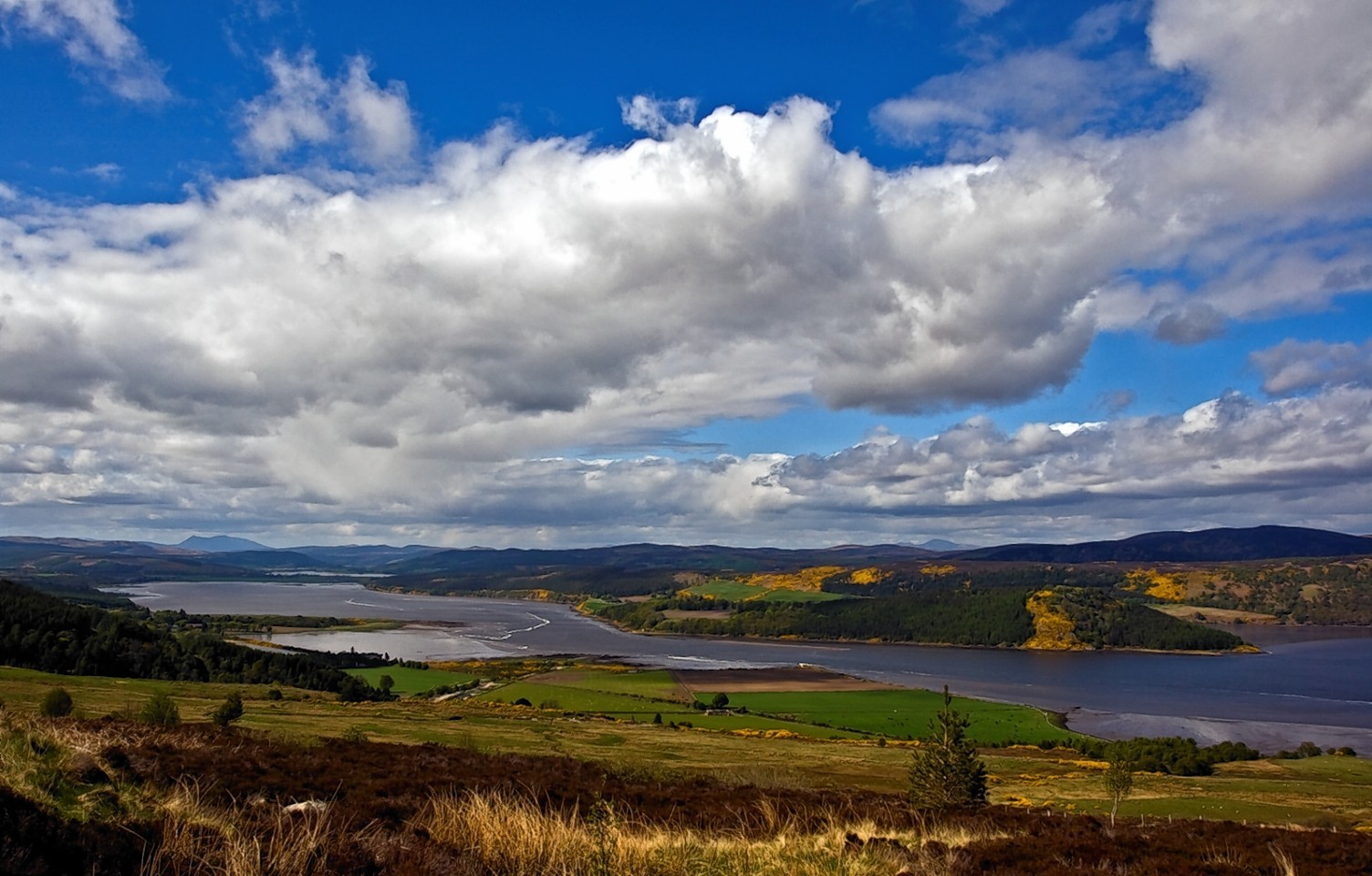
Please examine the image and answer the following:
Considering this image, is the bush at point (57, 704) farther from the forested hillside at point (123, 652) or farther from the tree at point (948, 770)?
the forested hillside at point (123, 652)

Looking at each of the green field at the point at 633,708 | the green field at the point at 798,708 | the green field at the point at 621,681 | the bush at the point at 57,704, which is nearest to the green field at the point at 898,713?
the green field at the point at 798,708

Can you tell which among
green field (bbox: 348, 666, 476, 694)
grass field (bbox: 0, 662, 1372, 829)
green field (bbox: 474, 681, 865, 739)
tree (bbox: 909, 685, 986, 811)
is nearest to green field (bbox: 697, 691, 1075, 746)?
green field (bbox: 474, 681, 865, 739)

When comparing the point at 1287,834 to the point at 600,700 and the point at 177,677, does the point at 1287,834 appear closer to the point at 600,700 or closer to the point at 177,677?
the point at 600,700

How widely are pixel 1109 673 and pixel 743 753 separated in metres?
113

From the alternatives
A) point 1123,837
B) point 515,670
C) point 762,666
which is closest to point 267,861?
point 1123,837

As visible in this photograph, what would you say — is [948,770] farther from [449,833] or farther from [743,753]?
[743,753]

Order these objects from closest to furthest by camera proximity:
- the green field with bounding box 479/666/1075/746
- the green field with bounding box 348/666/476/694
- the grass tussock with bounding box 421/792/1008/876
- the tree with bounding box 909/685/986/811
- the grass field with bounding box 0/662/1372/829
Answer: the grass tussock with bounding box 421/792/1008/876 → the tree with bounding box 909/685/986/811 → the grass field with bounding box 0/662/1372/829 → the green field with bounding box 479/666/1075/746 → the green field with bounding box 348/666/476/694

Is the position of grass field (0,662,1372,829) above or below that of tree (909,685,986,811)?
below

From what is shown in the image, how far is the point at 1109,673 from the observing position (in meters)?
145

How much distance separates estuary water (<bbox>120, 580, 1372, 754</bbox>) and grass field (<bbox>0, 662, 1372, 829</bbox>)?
16.1 m

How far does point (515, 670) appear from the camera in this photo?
124438 mm

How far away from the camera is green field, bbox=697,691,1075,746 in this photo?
278ft

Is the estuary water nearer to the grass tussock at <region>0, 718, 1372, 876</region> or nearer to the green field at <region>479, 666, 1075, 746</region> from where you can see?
the green field at <region>479, 666, 1075, 746</region>

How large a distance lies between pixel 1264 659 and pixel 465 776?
A: 183 meters
